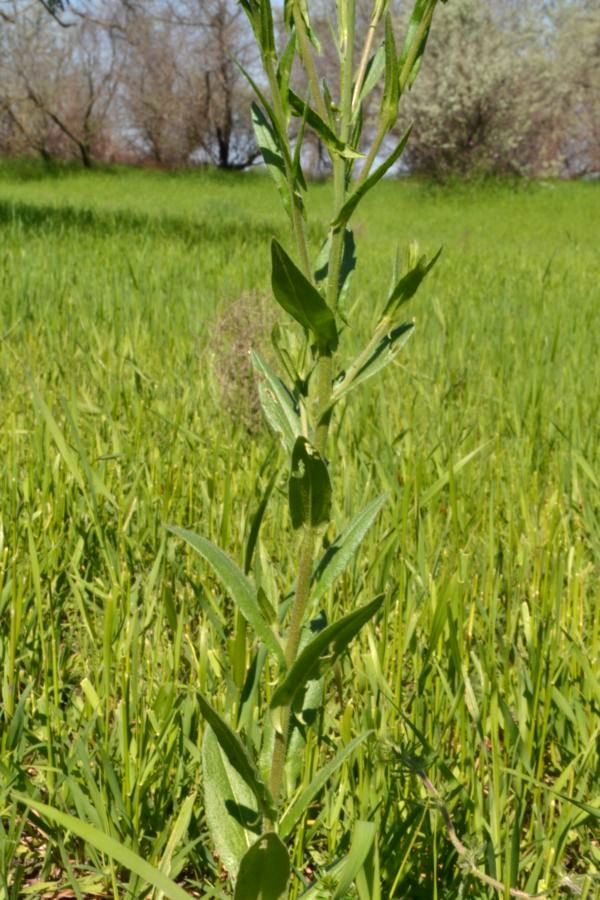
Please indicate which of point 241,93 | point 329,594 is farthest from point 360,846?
point 241,93

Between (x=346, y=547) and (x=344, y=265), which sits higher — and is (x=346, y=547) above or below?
below

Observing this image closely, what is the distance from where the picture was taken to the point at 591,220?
1270 centimetres

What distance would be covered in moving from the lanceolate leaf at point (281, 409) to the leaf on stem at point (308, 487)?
2.6 inches

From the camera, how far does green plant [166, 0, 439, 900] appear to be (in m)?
0.62

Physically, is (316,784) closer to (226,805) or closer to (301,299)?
(226,805)

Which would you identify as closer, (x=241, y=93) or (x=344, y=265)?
(x=344, y=265)

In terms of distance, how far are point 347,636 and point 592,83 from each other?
92.5 ft

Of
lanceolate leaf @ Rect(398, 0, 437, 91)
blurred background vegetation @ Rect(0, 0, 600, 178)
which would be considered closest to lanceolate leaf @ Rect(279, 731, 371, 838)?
lanceolate leaf @ Rect(398, 0, 437, 91)

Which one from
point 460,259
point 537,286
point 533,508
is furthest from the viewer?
point 460,259

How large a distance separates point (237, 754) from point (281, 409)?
245 mm

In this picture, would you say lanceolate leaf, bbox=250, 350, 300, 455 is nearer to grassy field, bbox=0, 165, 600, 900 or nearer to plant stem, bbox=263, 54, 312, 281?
plant stem, bbox=263, 54, 312, 281

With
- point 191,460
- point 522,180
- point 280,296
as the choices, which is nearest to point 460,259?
point 191,460

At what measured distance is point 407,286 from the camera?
0.67 m

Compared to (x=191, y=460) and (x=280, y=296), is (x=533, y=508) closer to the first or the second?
(x=191, y=460)
